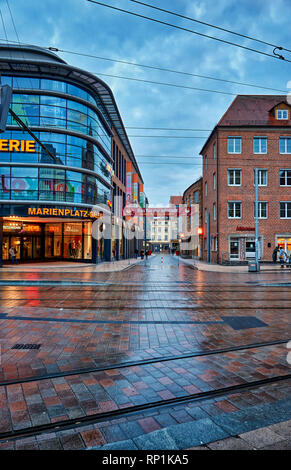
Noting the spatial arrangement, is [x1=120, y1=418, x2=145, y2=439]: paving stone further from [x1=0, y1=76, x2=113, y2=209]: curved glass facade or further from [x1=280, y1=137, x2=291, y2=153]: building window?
[x1=280, y1=137, x2=291, y2=153]: building window

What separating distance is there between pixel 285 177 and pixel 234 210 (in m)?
6.21

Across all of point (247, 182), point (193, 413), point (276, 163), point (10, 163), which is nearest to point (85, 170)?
point (10, 163)

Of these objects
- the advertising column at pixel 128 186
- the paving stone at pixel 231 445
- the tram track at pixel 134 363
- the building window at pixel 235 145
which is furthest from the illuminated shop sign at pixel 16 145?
the paving stone at pixel 231 445

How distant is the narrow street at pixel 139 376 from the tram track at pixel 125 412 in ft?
0.03

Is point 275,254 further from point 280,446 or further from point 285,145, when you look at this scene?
point 280,446

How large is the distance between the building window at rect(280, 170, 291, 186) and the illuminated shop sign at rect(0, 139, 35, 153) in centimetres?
2390

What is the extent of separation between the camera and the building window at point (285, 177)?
28602 millimetres

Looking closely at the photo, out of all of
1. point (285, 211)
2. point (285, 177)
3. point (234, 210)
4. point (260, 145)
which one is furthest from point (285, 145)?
point (234, 210)

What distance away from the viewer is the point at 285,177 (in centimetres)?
2864

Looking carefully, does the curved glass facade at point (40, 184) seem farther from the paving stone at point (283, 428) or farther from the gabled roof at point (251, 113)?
the paving stone at point (283, 428)

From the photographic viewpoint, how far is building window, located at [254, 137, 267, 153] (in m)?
28.6

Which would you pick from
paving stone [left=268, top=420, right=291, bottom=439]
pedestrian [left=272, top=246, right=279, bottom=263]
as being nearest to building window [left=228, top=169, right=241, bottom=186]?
pedestrian [left=272, top=246, right=279, bottom=263]

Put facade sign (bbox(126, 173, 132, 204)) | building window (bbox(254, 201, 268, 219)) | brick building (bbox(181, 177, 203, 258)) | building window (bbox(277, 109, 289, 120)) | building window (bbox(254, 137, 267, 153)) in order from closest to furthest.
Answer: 1. building window (bbox(254, 201, 268, 219))
2. building window (bbox(254, 137, 267, 153))
3. building window (bbox(277, 109, 289, 120))
4. brick building (bbox(181, 177, 203, 258))
5. facade sign (bbox(126, 173, 132, 204))

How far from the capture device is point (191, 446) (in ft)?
8.40
